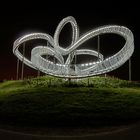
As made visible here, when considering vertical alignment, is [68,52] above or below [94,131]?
above

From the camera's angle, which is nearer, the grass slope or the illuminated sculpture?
the grass slope

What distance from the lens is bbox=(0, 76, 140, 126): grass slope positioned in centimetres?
2326

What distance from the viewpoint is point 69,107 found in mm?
25359

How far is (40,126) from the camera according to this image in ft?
74.3

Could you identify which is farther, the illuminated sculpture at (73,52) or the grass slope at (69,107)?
the illuminated sculpture at (73,52)

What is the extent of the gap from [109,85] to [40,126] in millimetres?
15255

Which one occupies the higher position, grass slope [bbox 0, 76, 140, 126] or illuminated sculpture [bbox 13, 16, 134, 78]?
illuminated sculpture [bbox 13, 16, 134, 78]

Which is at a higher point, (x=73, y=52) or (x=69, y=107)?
(x=73, y=52)

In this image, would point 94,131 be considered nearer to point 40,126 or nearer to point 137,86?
point 40,126

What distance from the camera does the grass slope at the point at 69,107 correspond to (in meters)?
23.3

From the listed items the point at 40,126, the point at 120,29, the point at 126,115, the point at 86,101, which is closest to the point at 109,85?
the point at 120,29

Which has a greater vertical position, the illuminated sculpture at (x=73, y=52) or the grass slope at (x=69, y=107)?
the illuminated sculpture at (x=73, y=52)

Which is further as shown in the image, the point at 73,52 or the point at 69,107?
the point at 73,52

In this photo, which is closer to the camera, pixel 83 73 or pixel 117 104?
pixel 117 104
